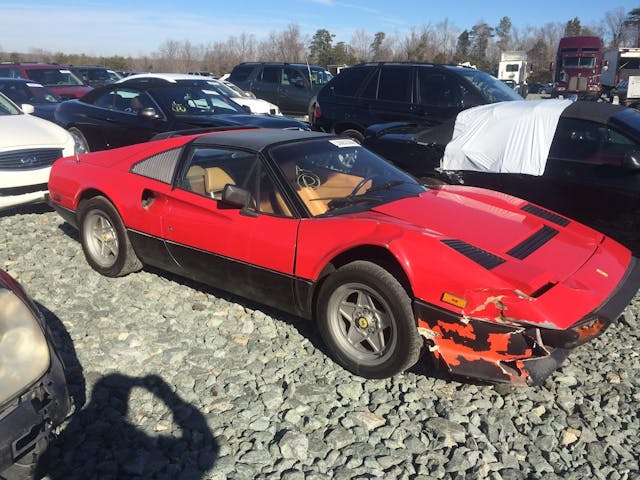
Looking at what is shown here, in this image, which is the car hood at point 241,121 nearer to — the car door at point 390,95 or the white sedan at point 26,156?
the car door at point 390,95

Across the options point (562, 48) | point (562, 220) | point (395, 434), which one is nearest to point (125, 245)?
point (395, 434)

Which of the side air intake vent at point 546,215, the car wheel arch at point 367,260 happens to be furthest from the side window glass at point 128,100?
the side air intake vent at point 546,215

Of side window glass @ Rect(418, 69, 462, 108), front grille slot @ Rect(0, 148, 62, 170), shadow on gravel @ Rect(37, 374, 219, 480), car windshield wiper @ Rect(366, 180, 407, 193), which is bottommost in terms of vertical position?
shadow on gravel @ Rect(37, 374, 219, 480)

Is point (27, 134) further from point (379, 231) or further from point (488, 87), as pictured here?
point (488, 87)

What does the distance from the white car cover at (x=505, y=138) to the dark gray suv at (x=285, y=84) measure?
34.4ft

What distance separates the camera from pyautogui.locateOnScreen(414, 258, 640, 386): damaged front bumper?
8.64ft

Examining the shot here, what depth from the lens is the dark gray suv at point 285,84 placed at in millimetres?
15742

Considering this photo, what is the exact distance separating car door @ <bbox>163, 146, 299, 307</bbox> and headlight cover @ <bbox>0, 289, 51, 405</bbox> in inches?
58.4

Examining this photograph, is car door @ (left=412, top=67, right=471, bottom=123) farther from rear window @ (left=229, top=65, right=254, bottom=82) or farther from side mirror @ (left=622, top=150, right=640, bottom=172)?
rear window @ (left=229, top=65, right=254, bottom=82)

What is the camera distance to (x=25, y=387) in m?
2.10

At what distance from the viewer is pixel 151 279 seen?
4.64 m

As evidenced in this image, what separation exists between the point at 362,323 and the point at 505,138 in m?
3.18

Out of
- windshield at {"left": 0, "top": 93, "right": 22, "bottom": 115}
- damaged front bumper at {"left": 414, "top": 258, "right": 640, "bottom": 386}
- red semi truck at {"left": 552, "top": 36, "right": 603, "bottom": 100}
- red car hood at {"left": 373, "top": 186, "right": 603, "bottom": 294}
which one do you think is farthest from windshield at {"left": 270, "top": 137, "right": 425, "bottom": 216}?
red semi truck at {"left": 552, "top": 36, "right": 603, "bottom": 100}

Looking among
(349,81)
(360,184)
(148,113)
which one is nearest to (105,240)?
(360,184)
